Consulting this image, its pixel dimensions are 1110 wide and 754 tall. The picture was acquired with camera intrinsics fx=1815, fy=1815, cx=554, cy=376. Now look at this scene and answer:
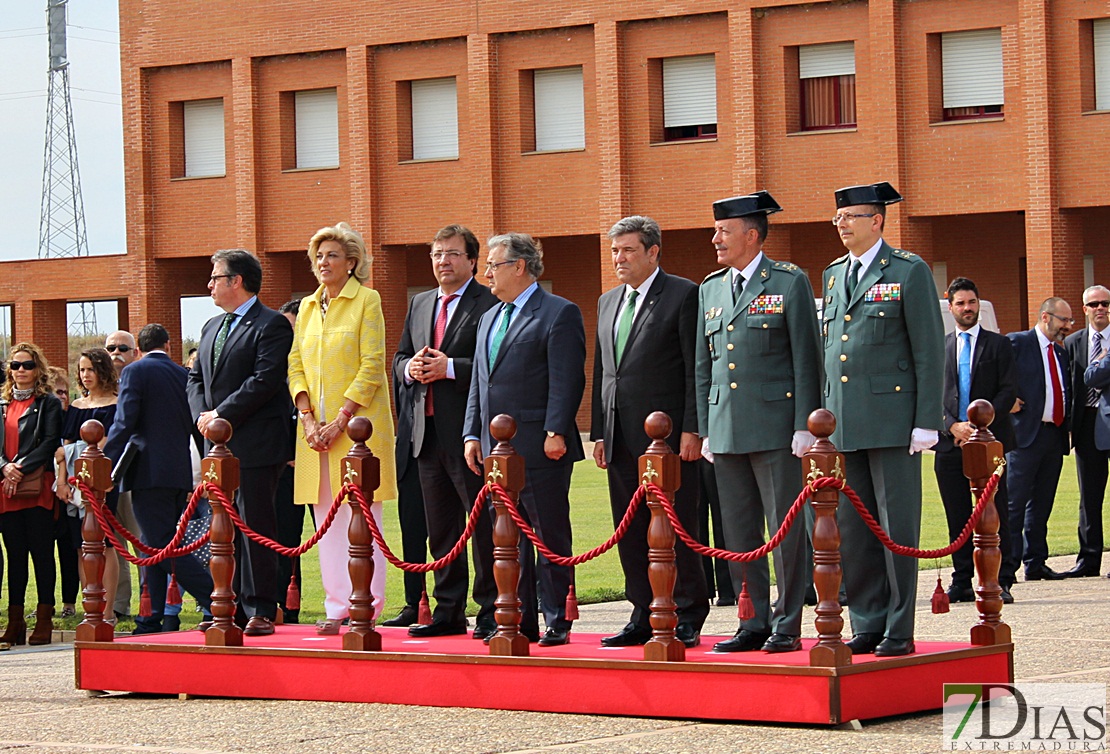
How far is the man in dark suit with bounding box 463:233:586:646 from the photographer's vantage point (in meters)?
9.30

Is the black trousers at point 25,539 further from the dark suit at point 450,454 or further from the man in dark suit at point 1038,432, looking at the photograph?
the man in dark suit at point 1038,432

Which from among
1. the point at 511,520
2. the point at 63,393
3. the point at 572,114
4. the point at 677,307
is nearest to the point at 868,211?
the point at 677,307

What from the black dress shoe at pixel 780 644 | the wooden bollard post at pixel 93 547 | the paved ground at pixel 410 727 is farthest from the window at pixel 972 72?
the black dress shoe at pixel 780 644

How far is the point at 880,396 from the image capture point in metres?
8.60

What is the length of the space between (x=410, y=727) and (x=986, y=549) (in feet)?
9.39

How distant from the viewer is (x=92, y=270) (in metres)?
45.9

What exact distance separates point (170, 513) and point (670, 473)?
16.3ft

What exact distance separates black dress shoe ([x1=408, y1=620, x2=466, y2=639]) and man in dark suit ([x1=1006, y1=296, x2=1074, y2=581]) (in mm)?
5552

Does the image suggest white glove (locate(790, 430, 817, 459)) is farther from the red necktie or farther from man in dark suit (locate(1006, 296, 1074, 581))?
man in dark suit (locate(1006, 296, 1074, 581))

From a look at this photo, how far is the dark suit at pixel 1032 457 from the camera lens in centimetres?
1389

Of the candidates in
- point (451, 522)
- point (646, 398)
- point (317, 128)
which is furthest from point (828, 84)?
point (646, 398)

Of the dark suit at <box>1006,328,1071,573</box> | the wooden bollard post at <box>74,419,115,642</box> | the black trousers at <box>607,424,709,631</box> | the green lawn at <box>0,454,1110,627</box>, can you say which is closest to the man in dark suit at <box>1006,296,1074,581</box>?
the dark suit at <box>1006,328,1071,573</box>

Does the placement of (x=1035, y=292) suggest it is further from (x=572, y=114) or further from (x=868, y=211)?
(x=868, y=211)

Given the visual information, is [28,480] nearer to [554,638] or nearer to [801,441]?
[554,638]
